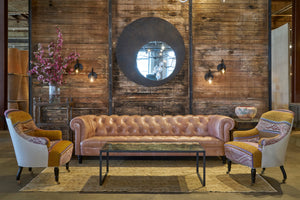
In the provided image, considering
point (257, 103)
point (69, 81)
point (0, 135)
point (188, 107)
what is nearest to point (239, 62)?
point (257, 103)

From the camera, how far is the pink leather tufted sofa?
413cm

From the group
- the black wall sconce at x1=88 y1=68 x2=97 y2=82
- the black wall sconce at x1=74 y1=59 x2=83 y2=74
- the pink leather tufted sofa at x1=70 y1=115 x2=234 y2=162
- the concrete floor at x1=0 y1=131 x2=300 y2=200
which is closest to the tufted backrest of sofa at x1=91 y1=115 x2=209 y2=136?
the pink leather tufted sofa at x1=70 y1=115 x2=234 y2=162

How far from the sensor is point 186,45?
5348mm

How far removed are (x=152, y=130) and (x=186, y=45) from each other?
6.73ft

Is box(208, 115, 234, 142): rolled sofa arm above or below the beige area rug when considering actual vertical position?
above

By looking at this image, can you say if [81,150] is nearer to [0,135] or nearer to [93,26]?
[93,26]

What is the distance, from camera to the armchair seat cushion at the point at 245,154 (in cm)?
316

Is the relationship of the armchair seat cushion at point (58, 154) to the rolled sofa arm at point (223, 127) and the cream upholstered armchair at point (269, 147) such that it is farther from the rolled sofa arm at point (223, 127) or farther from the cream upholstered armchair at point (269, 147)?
the rolled sofa arm at point (223, 127)

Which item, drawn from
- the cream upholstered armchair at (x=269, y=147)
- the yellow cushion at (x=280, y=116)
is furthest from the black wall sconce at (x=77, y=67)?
the yellow cushion at (x=280, y=116)

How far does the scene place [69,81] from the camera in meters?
5.30

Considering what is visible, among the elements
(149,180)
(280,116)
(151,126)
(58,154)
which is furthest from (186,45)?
(58,154)

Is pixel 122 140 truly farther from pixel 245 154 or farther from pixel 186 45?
pixel 186 45

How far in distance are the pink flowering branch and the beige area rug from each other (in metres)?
2.09

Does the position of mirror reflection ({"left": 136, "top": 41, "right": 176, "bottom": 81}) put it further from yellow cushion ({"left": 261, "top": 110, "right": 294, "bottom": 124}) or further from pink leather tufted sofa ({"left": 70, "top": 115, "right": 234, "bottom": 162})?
yellow cushion ({"left": 261, "top": 110, "right": 294, "bottom": 124})
